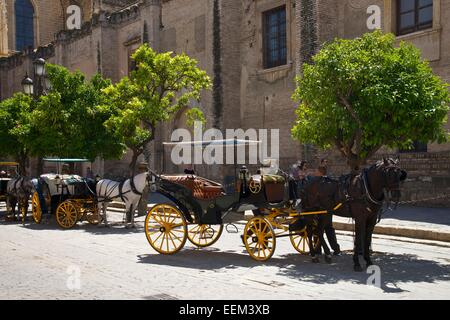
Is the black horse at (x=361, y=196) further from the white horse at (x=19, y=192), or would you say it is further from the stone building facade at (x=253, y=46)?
the white horse at (x=19, y=192)

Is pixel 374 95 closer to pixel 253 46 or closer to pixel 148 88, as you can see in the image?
pixel 148 88

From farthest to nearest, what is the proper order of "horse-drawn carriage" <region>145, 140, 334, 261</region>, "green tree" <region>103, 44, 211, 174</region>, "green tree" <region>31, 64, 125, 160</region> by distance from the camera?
"green tree" <region>31, 64, 125, 160</region>
"green tree" <region>103, 44, 211, 174</region>
"horse-drawn carriage" <region>145, 140, 334, 261</region>

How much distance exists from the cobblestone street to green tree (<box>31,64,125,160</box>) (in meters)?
6.58

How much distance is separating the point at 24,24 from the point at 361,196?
42.8 metres

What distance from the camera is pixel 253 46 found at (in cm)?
2219

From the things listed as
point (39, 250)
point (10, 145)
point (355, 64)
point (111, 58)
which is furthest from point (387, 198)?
point (111, 58)

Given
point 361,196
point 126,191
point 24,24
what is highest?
point 24,24

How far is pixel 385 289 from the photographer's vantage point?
20.1ft

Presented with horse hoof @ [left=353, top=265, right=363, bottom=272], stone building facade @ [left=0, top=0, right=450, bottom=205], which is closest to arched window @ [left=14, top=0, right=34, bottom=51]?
stone building facade @ [left=0, top=0, right=450, bottom=205]

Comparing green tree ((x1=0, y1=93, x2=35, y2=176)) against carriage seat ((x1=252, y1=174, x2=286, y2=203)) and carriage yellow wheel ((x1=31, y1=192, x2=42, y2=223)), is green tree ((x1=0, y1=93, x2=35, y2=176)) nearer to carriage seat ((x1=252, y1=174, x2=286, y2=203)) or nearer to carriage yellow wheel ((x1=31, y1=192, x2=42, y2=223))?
carriage yellow wheel ((x1=31, y1=192, x2=42, y2=223))

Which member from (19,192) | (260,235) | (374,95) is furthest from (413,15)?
(19,192)

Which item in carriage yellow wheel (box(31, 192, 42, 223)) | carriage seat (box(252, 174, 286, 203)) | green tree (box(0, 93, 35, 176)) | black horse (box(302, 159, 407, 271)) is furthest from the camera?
green tree (box(0, 93, 35, 176))

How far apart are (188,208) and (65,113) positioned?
362 inches

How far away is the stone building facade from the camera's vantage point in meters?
15.2
